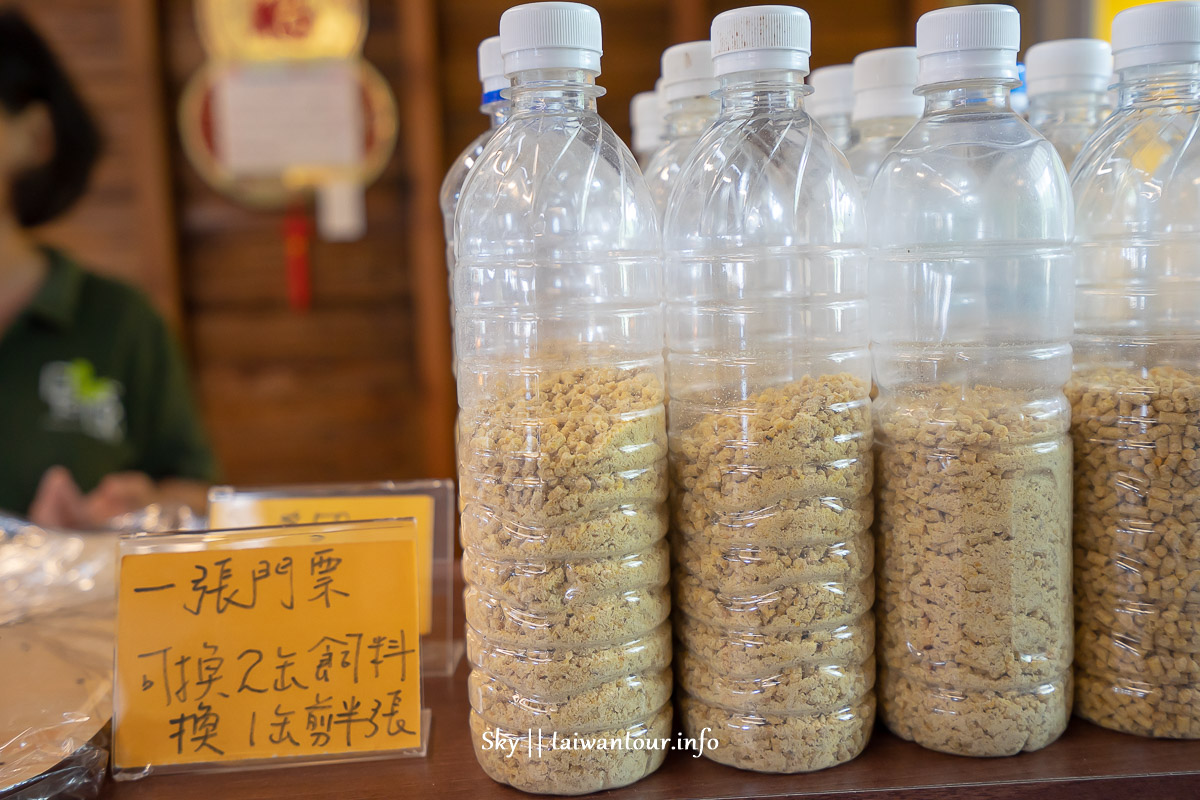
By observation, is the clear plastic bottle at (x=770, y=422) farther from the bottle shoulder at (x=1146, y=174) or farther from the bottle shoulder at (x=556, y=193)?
the bottle shoulder at (x=1146, y=174)

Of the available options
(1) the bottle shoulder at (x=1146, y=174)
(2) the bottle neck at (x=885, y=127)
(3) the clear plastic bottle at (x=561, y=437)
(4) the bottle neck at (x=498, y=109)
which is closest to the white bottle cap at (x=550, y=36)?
(3) the clear plastic bottle at (x=561, y=437)

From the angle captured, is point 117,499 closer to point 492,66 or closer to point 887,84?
point 492,66

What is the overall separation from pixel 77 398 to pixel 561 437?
5.71ft

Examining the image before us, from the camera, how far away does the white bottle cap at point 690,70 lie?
0.83 meters

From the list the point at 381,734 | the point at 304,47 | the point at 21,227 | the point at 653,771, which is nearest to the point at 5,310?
the point at 21,227

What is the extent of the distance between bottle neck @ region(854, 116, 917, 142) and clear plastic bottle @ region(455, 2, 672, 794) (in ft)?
0.93

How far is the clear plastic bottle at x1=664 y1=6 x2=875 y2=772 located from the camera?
0.68 meters

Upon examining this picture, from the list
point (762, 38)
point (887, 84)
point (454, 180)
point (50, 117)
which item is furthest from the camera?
point (50, 117)

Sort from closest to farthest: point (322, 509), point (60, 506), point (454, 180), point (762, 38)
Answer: point (762, 38)
point (322, 509)
point (454, 180)
point (60, 506)

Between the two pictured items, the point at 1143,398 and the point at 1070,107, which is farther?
the point at 1070,107

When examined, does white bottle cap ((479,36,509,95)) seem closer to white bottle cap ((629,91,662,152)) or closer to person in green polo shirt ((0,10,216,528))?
white bottle cap ((629,91,662,152))

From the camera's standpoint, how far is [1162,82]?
2.38 ft

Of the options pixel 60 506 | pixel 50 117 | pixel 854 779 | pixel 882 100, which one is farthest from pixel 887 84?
pixel 50 117

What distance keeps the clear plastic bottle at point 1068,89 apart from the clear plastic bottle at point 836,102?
17 centimetres
